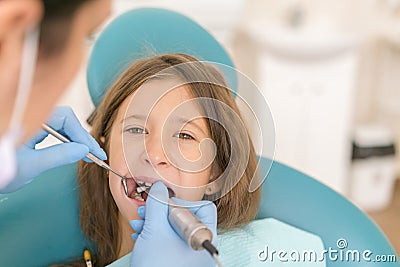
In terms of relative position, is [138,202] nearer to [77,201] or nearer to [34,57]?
[77,201]

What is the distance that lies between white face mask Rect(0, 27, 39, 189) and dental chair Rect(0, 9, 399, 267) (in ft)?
2.19

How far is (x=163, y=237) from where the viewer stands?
1010 millimetres

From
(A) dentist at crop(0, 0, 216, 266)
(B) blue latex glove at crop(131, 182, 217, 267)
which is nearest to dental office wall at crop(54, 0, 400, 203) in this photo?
(B) blue latex glove at crop(131, 182, 217, 267)

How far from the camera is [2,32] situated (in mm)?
583

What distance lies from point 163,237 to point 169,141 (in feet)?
0.51

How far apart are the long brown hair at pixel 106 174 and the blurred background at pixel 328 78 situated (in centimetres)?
83

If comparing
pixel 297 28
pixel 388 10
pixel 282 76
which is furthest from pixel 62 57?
pixel 388 10

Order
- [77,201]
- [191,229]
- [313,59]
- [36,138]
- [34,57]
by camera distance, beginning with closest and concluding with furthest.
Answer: [34,57], [191,229], [36,138], [77,201], [313,59]

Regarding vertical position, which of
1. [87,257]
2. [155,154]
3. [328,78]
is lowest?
[87,257]

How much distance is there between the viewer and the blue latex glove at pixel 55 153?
94 cm

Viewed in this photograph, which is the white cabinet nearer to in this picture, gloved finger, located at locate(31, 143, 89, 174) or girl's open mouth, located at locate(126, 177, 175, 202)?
girl's open mouth, located at locate(126, 177, 175, 202)

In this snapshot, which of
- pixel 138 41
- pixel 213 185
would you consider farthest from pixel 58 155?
pixel 138 41

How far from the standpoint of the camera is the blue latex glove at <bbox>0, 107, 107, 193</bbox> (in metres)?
0.94

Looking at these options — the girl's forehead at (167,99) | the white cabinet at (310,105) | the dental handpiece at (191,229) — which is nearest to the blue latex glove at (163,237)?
the dental handpiece at (191,229)
